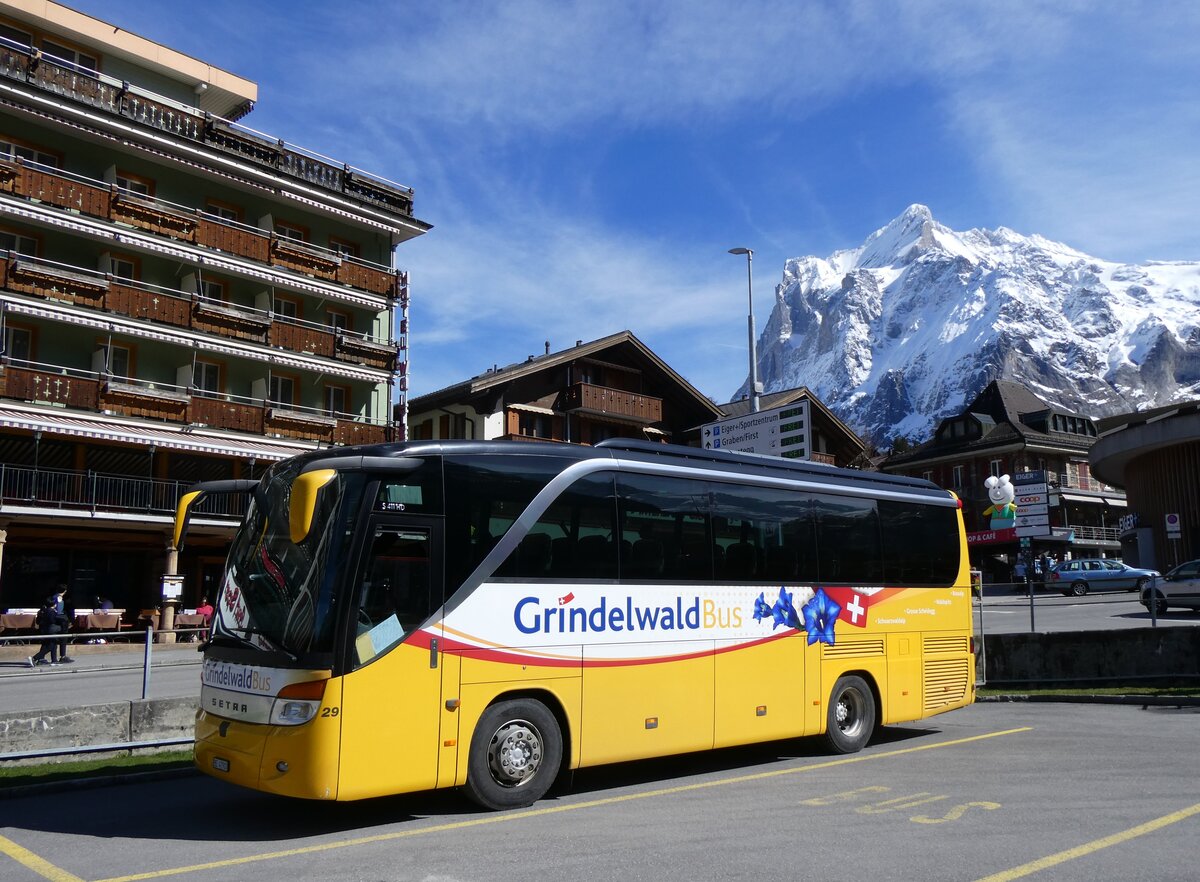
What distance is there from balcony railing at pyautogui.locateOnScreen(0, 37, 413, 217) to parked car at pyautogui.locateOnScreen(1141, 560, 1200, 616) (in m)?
29.2

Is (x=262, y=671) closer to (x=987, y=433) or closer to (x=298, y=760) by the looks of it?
(x=298, y=760)

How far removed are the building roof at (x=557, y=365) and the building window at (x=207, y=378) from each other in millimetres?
9276

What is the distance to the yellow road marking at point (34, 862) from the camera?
7035 millimetres

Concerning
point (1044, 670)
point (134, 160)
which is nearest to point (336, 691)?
point (1044, 670)

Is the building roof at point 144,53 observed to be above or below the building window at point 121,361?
above

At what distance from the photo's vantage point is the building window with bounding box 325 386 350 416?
39844mm

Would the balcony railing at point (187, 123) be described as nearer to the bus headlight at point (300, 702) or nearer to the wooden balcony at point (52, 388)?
the wooden balcony at point (52, 388)

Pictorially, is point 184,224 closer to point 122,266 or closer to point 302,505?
point 122,266

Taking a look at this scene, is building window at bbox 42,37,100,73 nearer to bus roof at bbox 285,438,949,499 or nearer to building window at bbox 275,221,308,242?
building window at bbox 275,221,308,242

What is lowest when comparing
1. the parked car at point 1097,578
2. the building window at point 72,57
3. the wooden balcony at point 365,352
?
the parked car at point 1097,578

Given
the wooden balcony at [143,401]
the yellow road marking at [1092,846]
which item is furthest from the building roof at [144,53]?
the yellow road marking at [1092,846]

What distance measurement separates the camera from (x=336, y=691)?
8.16m

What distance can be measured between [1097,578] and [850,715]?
3520cm

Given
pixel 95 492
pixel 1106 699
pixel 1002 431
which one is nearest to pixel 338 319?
pixel 95 492
